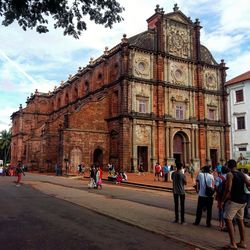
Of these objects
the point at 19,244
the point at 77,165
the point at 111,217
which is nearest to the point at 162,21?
the point at 77,165

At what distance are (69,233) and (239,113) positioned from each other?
130 feet

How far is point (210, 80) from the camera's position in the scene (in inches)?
1681

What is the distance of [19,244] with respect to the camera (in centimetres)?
639

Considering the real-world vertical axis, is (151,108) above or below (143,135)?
above

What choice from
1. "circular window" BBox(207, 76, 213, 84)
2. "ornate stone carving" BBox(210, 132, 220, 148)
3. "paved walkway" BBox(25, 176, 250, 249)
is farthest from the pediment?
"paved walkway" BBox(25, 176, 250, 249)

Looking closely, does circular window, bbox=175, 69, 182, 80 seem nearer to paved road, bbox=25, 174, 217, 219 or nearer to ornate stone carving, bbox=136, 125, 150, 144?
ornate stone carving, bbox=136, 125, 150, 144

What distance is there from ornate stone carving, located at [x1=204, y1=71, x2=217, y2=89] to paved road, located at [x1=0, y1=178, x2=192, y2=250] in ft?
114

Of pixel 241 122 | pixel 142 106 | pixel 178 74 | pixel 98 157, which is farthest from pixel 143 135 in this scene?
pixel 241 122

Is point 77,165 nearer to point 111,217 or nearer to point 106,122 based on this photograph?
point 106,122

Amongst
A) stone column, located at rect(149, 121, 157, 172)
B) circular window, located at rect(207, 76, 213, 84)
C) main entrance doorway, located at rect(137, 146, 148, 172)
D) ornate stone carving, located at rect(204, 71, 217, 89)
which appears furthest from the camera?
circular window, located at rect(207, 76, 213, 84)

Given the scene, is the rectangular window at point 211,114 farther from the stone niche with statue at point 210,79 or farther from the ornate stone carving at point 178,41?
the ornate stone carving at point 178,41

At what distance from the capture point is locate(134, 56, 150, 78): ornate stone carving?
36719 millimetres

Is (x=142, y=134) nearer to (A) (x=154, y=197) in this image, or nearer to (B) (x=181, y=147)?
(B) (x=181, y=147)

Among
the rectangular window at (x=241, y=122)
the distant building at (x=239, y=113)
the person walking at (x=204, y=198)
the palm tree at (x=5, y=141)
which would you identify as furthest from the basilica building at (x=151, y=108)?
the palm tree at (x=5, y=141)
